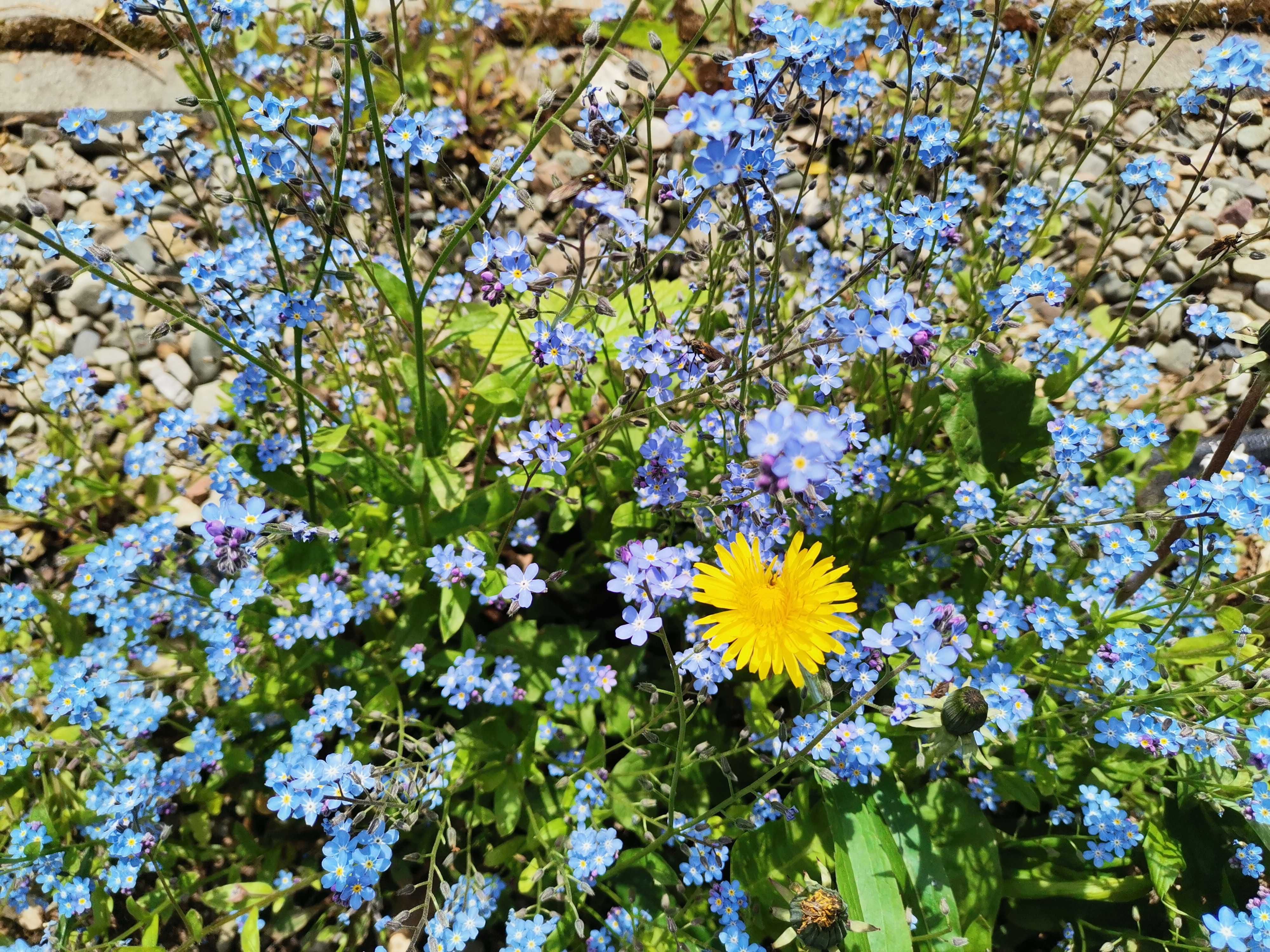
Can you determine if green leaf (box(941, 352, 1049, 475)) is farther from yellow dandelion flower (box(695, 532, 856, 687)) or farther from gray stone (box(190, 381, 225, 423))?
gray stone (box(190, 381, 225, 423))

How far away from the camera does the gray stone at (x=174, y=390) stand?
505 cm

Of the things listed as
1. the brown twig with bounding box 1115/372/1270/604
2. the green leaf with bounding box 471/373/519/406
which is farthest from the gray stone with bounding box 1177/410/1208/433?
the green leaf with bounding box 471/373/519/406

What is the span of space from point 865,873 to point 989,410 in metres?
1.90

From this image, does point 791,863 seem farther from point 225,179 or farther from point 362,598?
point 225,179

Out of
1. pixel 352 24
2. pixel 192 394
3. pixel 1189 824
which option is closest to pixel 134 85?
pixel 192 394

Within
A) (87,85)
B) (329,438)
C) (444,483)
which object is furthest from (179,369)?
(444,483)

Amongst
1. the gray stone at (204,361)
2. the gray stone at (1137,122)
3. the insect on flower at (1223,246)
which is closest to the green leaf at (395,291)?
the gray stone at (204,361)

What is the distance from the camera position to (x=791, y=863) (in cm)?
334

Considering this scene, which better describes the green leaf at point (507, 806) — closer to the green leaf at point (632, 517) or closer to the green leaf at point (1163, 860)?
the green leaf at point (632, 517)

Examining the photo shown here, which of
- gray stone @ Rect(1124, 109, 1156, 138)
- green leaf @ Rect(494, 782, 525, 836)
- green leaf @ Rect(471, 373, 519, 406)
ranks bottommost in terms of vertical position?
green leaf @ Rect(494, 782, 525, 836)

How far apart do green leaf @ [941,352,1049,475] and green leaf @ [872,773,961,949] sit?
135cm

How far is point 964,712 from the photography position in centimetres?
254

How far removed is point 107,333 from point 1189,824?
5.92 m

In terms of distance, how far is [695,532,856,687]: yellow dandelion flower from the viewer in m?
2.37
